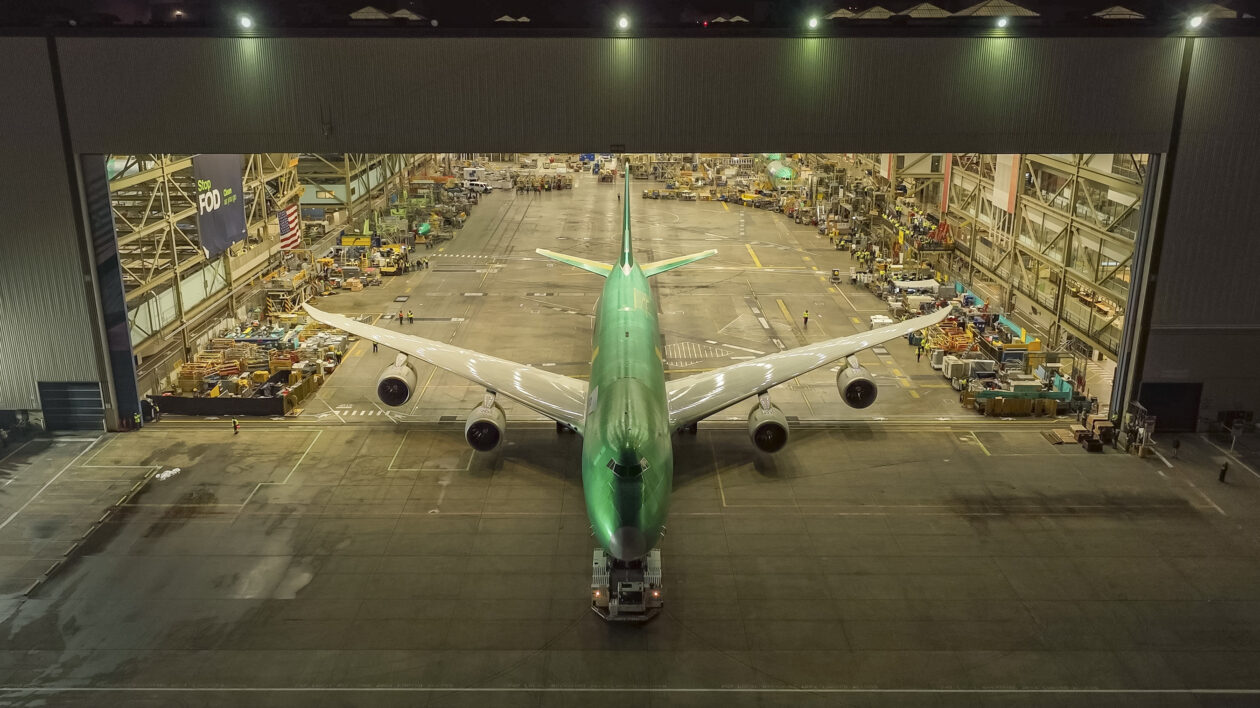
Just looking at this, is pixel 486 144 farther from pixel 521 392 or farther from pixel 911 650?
pixel 911 650

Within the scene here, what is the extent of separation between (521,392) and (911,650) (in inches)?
750

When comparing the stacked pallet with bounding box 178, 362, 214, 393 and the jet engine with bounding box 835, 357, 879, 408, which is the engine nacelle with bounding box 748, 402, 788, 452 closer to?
the jet engine with bounding box 835, 357, 879, 408

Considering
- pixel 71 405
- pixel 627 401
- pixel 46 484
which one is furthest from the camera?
pixel 71 405

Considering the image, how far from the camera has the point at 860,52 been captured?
38719 mm

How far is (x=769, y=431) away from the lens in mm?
36219

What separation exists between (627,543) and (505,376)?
613 inches

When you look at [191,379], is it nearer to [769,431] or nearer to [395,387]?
[395,387]

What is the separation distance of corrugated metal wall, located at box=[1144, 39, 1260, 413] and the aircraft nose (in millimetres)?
29190

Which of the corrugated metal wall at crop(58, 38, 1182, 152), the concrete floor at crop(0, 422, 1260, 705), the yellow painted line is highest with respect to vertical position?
the corrugated metal wall at crop(58, 38, 1182, 152)

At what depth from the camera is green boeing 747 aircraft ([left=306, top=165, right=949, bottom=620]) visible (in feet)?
85.9

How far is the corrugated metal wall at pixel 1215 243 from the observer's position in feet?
126

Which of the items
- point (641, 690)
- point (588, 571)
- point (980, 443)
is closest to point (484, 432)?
point (588, 571)

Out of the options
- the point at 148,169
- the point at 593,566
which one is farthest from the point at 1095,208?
the point at 148,169

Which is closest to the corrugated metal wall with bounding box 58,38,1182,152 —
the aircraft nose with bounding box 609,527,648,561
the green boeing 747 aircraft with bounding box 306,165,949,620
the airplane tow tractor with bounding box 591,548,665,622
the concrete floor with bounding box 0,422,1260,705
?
the green boeing 747 aircraft with bounding box 306,165,949,620
